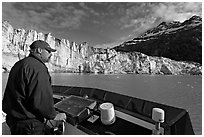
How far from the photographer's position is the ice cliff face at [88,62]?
32625 mm

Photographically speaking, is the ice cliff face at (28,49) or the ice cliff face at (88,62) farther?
the ice cliff face at (88,62)

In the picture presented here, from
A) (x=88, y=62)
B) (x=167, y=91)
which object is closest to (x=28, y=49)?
(x=88, y=62)

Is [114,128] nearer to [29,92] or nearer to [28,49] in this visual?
[29,92]

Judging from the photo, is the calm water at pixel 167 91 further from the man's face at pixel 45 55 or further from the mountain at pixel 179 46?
the mountain at pixel 179 46

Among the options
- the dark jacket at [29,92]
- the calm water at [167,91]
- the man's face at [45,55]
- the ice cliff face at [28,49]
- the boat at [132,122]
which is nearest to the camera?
the dark jacket at [29,92]

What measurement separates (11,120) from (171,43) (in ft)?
205

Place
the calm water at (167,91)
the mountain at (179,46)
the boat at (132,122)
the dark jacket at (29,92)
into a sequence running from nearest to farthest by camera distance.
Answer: the dark jacket at (29,92) < the boat at (132,122) < the calm water at (167,91) < the mountain at (179,46)

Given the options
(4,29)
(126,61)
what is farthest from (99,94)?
(4,29)

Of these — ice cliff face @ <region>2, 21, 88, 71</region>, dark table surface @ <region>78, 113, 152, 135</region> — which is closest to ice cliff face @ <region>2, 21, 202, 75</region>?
ice cliff face @ <region>2, 21, 88, 71</region>

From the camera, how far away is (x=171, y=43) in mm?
57000

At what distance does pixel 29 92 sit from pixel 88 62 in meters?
34.0

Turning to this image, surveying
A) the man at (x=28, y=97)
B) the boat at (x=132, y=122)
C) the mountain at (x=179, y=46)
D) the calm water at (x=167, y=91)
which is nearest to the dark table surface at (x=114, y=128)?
the boat at (x=132, y=122)

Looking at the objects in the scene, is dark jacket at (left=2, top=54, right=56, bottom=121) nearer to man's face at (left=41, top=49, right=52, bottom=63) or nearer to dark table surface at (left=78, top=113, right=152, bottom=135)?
man's face at (left=41, top=49, right=52, bottom=63)

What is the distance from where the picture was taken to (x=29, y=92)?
106cm
